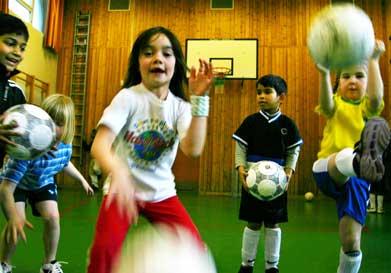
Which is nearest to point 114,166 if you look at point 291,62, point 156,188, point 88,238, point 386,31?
point 156,188

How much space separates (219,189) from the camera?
9.58m

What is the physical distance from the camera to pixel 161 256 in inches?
47.9

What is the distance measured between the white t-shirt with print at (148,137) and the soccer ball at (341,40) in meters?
0.85

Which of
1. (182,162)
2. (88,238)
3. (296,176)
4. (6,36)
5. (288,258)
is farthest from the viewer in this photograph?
(182,162)

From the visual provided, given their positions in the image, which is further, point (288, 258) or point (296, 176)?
point (296, 176)

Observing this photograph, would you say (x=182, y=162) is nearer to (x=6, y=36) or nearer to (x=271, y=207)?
(x=271, y=207)

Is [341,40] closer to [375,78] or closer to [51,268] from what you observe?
[375,78]

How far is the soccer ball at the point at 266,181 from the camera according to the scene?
104 inches

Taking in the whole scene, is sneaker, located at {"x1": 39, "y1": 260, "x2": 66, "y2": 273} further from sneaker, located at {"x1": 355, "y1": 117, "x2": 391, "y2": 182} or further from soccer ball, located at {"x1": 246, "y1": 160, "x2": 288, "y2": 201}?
sneaker, located at {"x1": 355, "y1": 117, "x2": 391, "y2": 182}

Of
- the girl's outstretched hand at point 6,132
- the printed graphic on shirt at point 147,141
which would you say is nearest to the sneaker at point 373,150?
the printed graphic on shirt at point 147,141

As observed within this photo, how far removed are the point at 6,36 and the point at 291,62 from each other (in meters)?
8.59

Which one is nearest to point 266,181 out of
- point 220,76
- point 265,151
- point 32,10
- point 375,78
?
point 265,151

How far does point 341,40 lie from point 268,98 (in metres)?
1.00

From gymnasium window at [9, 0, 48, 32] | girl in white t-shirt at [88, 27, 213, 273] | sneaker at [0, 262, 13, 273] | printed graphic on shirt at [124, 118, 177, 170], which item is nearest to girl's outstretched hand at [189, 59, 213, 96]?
girl in white t-shirt at [88, 27, 213, 273]
